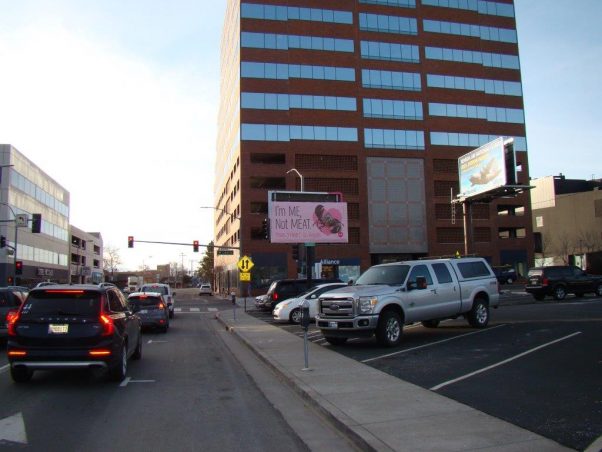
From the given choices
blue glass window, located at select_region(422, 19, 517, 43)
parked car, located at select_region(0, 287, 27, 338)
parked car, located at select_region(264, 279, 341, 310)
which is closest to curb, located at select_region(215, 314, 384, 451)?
parked car, located at select_region(0, 287, 27, 338)

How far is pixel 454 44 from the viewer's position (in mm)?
68000

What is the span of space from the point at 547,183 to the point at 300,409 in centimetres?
9774

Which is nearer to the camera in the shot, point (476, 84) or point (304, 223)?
point (304, 223)

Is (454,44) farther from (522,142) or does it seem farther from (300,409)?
(300,409)

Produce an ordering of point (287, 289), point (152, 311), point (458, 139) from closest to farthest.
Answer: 1. point (152, 311)
2. point (287, 289)
3. point (458, 139)

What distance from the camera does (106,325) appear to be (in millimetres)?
9250

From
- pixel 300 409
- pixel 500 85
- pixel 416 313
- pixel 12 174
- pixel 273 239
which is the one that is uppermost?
pixel 500 85

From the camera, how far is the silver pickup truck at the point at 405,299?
512 inches

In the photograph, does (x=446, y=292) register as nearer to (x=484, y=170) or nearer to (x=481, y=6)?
(x=484, y=170)

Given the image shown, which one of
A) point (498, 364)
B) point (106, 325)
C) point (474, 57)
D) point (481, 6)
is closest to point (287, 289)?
point (498, 364)

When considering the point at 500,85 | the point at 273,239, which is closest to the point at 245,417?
the point at 273,239

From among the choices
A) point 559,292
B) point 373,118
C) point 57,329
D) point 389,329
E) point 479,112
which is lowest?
point 389,329

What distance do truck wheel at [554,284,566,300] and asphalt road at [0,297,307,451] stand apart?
2168 centimetres

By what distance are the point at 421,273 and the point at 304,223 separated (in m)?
10.9
